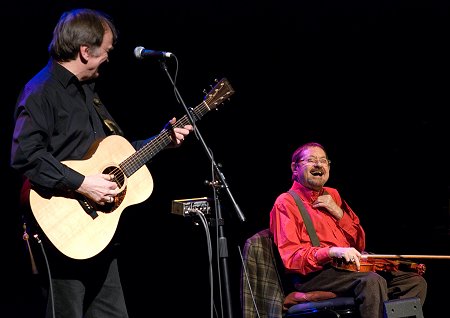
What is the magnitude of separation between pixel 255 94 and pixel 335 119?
804 millimetres

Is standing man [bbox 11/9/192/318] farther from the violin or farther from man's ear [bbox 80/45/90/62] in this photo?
the violin

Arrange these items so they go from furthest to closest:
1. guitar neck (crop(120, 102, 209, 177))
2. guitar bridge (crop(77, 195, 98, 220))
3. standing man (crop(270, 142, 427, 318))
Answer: standing man (crop(270, 142, 427, 318))
guitar neck (crop(120, 102, 209, 177))
guitar bridge (crop(77, 195, 98, 220))

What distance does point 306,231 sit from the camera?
14.0 feet

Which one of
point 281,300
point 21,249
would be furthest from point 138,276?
point 281,300

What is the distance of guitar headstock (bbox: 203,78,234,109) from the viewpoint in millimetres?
3634

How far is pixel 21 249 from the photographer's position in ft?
16.1

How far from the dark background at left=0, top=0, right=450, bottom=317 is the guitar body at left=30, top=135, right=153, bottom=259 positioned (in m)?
1.79

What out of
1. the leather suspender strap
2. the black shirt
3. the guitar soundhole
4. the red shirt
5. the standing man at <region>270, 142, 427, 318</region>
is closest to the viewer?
the black shirt

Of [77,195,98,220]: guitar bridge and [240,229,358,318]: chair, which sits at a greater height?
[77,195,98,220]: guitar bridge

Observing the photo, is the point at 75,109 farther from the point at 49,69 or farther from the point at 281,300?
the point at 281,300

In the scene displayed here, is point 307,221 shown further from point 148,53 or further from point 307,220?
point 148,53

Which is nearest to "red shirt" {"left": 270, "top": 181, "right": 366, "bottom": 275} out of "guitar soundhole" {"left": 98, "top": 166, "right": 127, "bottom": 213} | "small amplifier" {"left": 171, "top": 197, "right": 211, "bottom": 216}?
"small amplifier" {"left": 171, "top": 197, "right": 211, "bottom": 216}

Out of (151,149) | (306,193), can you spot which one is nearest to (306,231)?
(306,193)

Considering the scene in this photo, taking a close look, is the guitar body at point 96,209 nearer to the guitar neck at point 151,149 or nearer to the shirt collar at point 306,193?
the guitar neck at point 151,149
